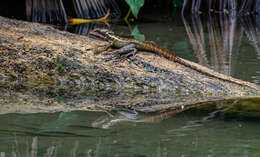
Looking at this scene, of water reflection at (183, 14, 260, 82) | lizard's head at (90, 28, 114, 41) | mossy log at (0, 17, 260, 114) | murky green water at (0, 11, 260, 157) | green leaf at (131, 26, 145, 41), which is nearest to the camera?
murky green water at (0, 11, 260, 157)

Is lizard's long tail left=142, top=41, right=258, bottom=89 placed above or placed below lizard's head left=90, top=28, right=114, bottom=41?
below

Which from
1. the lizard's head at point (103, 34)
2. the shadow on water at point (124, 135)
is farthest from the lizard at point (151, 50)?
the shadow on water at point (124, 135)

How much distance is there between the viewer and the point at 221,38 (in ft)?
31.4

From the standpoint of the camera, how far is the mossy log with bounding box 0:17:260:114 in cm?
484

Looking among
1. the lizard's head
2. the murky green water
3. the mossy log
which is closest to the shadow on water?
the murky green water

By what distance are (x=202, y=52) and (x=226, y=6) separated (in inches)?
275

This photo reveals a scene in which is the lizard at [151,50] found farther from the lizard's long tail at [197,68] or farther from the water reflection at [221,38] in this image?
the water reflection at [221,38]

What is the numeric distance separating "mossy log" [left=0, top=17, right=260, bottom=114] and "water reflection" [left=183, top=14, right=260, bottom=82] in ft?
4.95

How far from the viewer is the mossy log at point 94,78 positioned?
484cm

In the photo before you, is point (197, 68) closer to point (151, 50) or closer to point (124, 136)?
point (151, 50)

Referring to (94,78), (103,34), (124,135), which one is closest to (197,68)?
(94,78)

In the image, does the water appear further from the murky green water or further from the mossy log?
the mossy log

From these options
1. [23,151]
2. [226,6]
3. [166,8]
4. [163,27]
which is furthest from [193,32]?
[23,151]

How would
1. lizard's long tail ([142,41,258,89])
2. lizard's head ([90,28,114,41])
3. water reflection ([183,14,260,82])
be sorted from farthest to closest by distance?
water reflection ([183,14,260,82]) → lizard's head ([90,28,114,41]) → lizard's long tail ([142,41,258,89])
